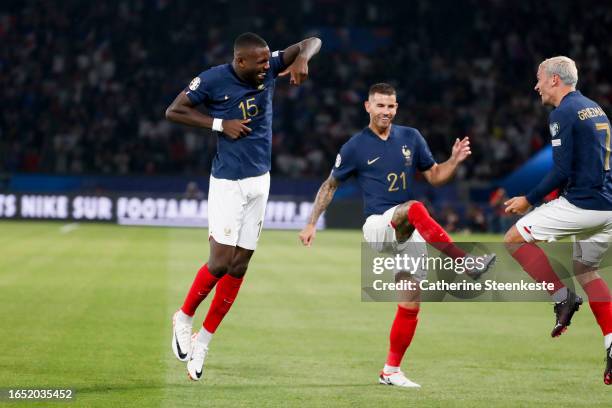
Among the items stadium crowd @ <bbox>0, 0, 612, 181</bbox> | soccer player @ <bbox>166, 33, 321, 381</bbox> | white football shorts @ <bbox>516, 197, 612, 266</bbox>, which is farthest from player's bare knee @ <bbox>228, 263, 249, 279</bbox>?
stadium crowd @ <bbox>0, 0, 612, 181</bbox>

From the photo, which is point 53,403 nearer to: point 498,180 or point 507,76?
point 498,180

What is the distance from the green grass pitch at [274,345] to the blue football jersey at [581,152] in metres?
1.72

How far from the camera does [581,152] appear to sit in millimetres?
8922

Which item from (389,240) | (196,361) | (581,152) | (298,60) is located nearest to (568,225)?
(581,152)

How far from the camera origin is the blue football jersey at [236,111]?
9.45m

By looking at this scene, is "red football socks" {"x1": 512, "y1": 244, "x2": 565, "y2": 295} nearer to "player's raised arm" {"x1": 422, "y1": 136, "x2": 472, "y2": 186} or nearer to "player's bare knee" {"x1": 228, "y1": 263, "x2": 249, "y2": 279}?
"player's raised arm" {"x1": 422, "y1": 136, "x2": 472, "y2": 186}

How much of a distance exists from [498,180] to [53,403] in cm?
2834

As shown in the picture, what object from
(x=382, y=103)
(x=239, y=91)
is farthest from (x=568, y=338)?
(x=239, y=91)

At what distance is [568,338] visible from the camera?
42.5 feet

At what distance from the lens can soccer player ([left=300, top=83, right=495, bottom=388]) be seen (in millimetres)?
9602

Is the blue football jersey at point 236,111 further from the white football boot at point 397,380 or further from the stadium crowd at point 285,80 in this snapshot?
the stadium crowd at point 285,80

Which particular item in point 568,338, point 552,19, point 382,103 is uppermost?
point 552,19

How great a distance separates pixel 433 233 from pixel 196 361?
236 centimetres

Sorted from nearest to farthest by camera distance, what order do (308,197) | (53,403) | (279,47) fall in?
(53,403)
(308,197)
(279,47)
